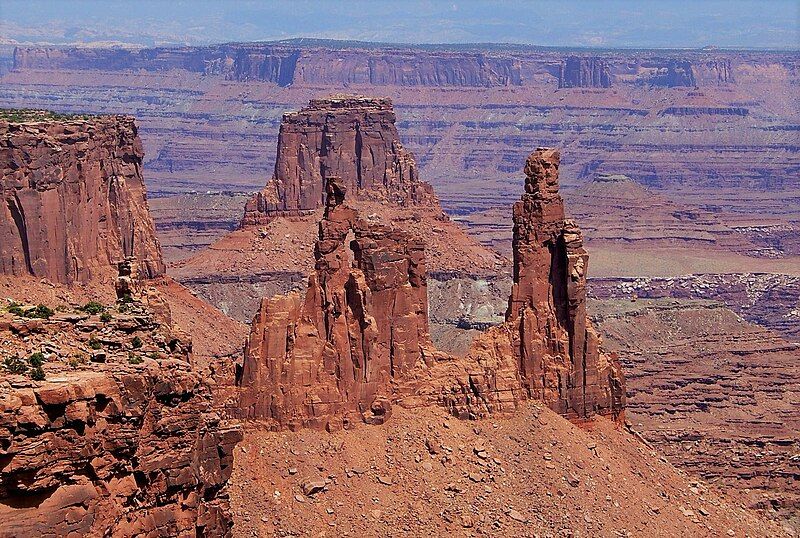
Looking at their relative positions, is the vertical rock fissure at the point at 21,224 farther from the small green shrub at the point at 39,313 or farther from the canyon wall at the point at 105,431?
the small green shrub at the point at 39,313

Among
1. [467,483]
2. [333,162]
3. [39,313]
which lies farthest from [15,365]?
[333,162]

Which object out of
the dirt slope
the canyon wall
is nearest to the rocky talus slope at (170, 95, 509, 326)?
the dirt slope

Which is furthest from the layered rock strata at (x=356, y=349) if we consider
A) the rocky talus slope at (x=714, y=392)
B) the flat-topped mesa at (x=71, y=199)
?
the flat-topped mesa at (x=71, y=199)

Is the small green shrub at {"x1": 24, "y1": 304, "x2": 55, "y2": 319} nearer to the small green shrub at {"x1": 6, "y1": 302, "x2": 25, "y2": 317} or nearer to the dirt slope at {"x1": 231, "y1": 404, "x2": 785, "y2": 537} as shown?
the small green shrub at {"x1": 6, "y1": 302, "x2": 25, "y2": 317}

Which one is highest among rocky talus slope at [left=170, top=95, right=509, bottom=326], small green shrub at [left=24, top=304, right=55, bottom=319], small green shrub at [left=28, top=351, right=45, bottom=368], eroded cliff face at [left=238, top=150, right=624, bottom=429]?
small green shrub at [left=28, top=351, right=45, bottom=368]

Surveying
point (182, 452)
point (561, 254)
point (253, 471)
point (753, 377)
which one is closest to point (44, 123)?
point (561, 254)

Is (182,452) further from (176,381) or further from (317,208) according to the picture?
(317,208)

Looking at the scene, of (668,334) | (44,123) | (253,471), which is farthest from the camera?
(668,334)
